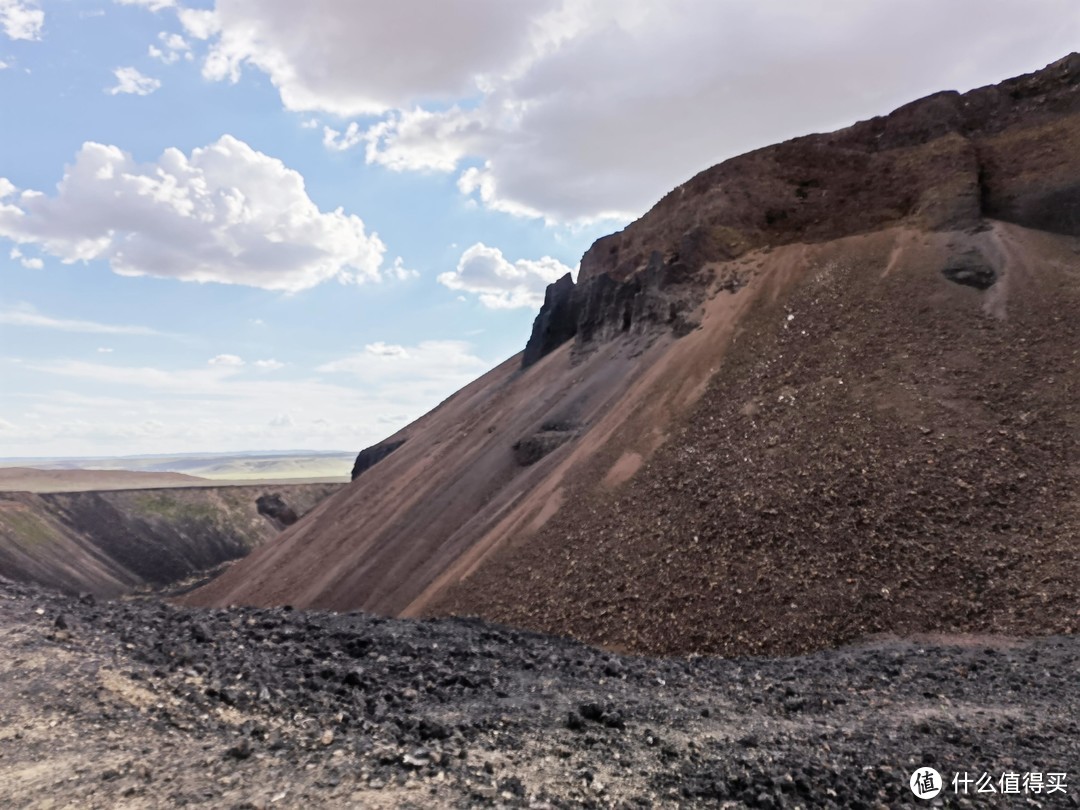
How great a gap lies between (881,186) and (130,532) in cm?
6158

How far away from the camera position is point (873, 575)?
515 inches

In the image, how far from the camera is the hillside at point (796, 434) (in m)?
13.4

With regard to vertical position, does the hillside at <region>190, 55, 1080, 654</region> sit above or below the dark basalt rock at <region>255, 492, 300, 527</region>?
above

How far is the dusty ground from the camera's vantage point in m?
5.46

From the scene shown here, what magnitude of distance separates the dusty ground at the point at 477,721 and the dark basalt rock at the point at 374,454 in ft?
131

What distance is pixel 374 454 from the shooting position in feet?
174

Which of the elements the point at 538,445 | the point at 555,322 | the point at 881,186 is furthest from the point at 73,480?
the point at 881,186

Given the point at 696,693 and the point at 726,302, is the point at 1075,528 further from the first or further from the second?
the point at 726,302

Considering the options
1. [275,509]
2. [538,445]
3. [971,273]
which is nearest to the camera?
[971,273]

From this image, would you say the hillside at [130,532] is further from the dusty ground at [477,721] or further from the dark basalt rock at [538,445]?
the dusty ground at [477,721]

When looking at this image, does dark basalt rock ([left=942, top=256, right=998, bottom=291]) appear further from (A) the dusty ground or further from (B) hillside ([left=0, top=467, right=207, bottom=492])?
(B) hillside ([left=0, top=467, right=207, bottom=492])

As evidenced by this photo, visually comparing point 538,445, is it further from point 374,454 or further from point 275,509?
point 275,509

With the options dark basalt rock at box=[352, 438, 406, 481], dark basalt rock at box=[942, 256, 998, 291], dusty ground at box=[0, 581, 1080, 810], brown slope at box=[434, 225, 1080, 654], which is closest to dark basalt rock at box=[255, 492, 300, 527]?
dark basalt rock at box=[352, 438, 406, 481]

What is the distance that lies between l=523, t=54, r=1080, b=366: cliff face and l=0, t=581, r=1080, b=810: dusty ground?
687 inches
